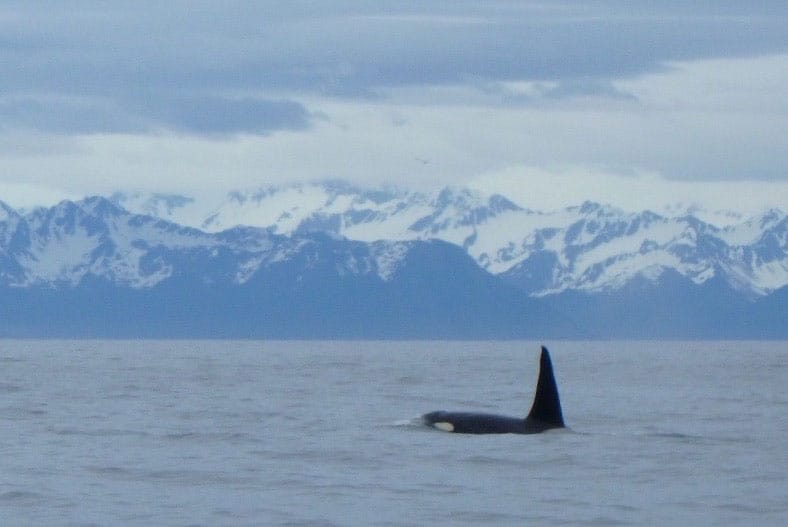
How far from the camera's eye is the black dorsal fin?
31906 millimetres

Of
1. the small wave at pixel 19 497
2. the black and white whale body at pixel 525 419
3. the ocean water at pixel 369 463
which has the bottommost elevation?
the small wave at pixel 19 497

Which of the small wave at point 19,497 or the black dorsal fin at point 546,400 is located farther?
the black dorsal fin at point 546,400

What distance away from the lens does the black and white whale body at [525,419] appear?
32.0 metres

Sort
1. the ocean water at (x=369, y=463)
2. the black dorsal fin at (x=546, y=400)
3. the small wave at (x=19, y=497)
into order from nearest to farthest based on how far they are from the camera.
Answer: the ocean water at (x=369, y=463) → the small wave at (x=19, y=497) → the black dorsal fin at (x=546, y=400)

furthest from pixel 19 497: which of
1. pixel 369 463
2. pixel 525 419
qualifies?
pixel 525 419

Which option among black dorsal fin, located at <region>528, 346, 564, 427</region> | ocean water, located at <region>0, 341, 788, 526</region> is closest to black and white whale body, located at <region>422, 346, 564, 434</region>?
black dorsal fin, located at <region>528, 346, 564, 427</region>

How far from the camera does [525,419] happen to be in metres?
32.6

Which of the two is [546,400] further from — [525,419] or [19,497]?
[19,497]

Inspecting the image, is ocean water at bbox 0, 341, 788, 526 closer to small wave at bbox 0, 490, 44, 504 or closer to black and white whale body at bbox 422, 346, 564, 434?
small wave at bbox 0, 490, 44, 504

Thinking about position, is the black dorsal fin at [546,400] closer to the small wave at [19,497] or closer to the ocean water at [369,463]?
the ocean water at [369,463]

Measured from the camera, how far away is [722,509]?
72.4 feet

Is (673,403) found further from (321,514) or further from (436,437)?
(321,514)

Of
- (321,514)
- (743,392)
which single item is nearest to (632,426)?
(321,514)

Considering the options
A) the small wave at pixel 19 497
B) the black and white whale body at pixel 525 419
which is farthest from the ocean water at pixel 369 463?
the black and white whale body at pixel 525 419
